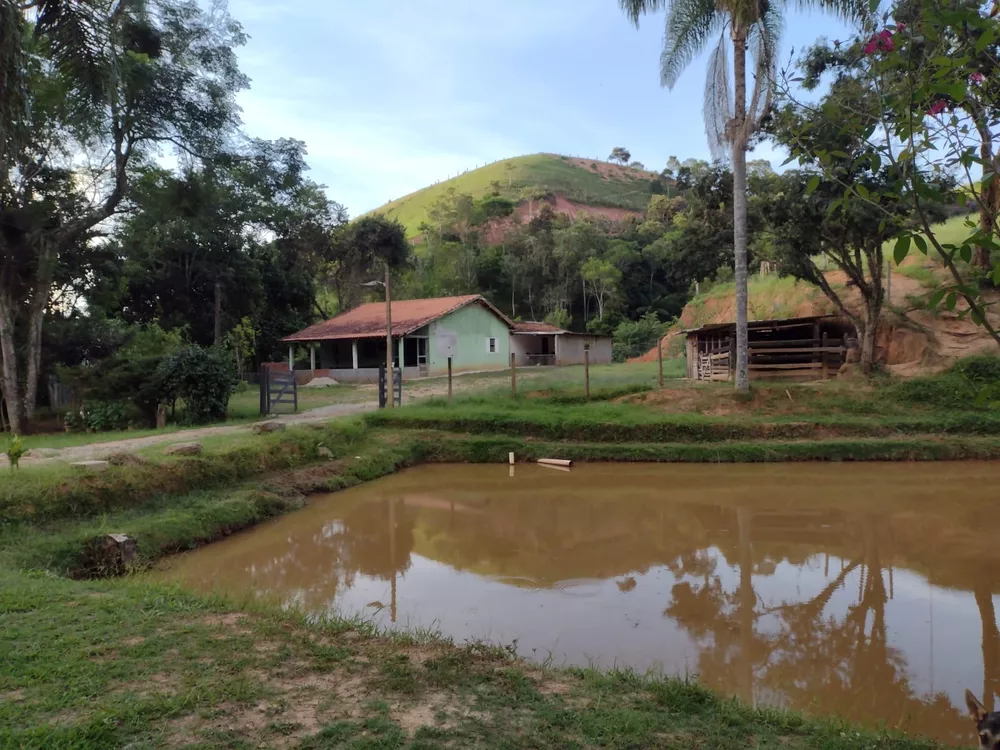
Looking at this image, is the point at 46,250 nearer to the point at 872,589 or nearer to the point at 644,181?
the point at 872,589

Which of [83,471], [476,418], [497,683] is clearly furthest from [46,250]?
[497,683]

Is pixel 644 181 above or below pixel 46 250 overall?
above

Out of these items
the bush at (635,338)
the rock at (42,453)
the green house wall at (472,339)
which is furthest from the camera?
the bush at (635,338)

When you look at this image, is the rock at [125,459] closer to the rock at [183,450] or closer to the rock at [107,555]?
the rock at [183,450]

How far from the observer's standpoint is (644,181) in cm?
11212

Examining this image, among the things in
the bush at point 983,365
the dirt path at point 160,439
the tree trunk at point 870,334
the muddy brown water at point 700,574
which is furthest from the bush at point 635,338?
the muddy brown water at point 700,574

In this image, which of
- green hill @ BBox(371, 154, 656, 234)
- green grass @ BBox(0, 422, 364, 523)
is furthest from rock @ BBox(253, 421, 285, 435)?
green hill @ BBox(371, 154, 656, 234)

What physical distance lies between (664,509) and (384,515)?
467cm

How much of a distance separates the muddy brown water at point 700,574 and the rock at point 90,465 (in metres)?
2.09

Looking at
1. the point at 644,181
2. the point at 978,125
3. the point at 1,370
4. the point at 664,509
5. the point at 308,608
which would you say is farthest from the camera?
the point at 644,181

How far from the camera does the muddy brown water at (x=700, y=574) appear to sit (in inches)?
203

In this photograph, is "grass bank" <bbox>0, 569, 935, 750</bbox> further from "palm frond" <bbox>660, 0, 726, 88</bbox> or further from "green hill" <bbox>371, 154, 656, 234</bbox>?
"green hill" <bbox>371, 154, 656, 234</bbox>

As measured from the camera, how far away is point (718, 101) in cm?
1712

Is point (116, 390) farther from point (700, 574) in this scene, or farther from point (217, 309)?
point (700, 574)
